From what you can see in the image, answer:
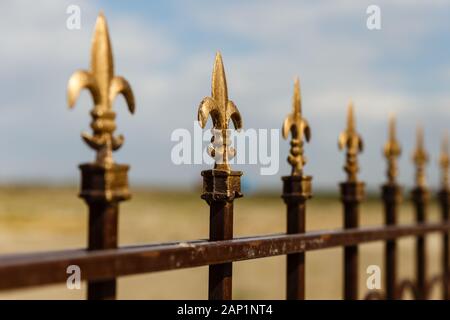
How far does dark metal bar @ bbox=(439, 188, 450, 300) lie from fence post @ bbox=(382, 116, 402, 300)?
4.67ft

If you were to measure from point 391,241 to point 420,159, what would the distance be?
4.16ft

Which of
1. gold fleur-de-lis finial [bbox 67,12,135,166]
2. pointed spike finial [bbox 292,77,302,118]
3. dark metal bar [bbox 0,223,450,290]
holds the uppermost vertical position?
pointed spike finial [bbox 292,77,302,118]

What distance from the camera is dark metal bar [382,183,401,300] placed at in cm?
453

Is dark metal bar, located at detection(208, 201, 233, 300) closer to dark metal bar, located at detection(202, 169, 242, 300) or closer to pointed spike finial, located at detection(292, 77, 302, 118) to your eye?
dark metal bar, located at detection(202, 169, 242, 300)

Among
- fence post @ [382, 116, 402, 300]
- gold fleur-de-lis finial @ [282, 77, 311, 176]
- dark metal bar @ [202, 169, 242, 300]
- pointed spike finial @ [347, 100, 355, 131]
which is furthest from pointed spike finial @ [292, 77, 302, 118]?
fence post @ [382, 116, 402, 300]

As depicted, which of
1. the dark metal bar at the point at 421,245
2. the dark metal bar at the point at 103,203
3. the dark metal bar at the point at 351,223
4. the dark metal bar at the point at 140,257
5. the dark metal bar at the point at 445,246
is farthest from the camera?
the dark metal bar at the point at 445,246

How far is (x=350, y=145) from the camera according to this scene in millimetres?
3865

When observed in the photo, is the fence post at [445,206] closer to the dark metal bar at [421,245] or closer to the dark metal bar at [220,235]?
the dark metal bar at [421,245]

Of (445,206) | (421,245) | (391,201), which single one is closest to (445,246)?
(445,206)

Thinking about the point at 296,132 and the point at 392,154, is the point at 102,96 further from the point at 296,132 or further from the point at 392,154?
the point at 392,154

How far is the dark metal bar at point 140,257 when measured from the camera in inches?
71.1

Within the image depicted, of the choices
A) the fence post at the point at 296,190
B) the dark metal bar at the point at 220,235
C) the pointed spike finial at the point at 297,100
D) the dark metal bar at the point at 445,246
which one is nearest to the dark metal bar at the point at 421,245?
the dark metal bar at the point at 445,246

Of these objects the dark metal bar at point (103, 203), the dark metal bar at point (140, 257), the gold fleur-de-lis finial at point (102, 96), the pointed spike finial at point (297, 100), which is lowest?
the dark metal bar at point (140, 257)

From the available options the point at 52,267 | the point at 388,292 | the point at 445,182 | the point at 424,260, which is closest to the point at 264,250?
the point at 52,267
